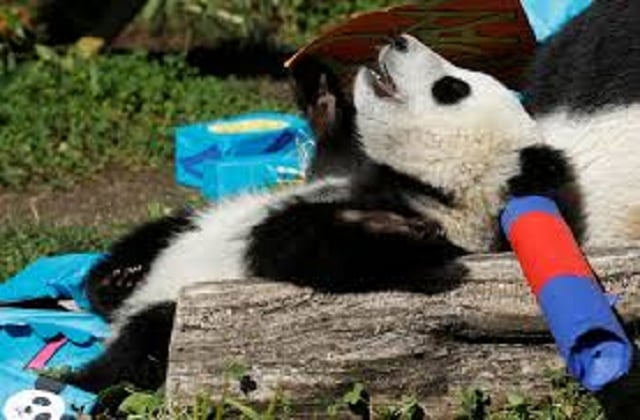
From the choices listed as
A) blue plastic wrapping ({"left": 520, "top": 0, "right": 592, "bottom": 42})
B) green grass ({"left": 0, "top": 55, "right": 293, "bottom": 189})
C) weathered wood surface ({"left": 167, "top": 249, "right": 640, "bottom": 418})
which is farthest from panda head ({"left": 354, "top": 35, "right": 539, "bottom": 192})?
green grass ({"left": 0, "top": 55, "right": 293, "bottom": 189})

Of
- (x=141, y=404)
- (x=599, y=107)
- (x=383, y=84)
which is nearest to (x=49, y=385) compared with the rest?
(x=141, y=404)

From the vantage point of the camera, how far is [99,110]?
6.60m

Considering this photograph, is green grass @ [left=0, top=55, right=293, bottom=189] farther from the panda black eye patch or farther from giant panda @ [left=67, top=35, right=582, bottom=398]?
the panda black eye patch

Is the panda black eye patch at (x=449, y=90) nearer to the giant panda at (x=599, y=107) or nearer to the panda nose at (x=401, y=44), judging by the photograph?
the panda nose at (x=401, y=44)

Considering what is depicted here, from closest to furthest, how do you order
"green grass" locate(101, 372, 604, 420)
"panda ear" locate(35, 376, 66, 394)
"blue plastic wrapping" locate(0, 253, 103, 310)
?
"green grass" locate(101, 372, 604, 420), "panda ear" locate(35, 376, 66, 394), "blue plastic wrapping" locate(0, 253, 103, 310)

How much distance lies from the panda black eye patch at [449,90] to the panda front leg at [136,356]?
83cm

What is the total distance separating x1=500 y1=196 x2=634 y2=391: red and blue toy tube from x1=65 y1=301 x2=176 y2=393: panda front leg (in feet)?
3.03

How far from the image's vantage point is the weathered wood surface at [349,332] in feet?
10.1

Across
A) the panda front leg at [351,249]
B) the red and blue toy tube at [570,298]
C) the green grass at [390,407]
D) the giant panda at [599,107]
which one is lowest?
the green grass at [390,407]

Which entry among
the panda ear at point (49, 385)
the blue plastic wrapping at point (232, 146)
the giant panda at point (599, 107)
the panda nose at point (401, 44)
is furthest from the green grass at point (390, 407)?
the blue plastic wrapping at point (232, 146)

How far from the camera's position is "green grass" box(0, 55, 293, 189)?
6.17 m

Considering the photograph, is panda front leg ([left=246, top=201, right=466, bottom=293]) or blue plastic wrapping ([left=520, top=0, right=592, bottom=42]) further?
blue plastic wrapping ([left=520, top=0, right=592, bottom=42])

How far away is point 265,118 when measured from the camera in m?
6.31

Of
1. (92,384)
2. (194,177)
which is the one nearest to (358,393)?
(92,384)
